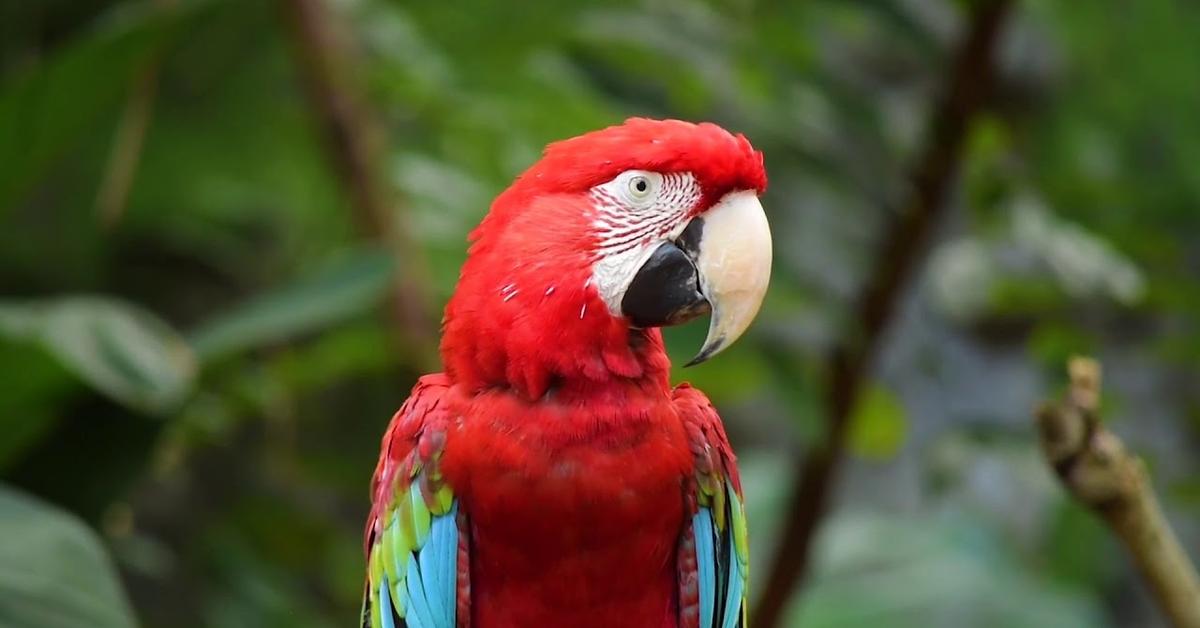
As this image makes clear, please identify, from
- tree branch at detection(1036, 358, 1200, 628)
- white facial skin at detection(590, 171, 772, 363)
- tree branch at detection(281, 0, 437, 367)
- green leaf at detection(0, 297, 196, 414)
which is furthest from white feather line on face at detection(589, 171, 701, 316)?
tree branch at detection(281, 0, 437, 367)

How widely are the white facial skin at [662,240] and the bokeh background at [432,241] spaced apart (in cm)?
50

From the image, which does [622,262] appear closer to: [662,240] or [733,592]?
[662,240]

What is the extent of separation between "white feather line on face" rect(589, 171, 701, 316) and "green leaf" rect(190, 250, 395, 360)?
557 mm

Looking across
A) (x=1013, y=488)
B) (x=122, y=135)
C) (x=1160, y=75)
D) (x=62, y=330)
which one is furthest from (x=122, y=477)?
(x=1013, y=488)

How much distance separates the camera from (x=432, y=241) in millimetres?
1659

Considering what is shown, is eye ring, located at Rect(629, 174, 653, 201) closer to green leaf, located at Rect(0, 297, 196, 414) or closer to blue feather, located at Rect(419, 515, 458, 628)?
blue feather, located at Rect(419, 515, 458, 628)

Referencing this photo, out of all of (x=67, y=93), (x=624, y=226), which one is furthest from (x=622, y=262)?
(x=67, y=93)

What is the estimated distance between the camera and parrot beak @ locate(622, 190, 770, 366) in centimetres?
61

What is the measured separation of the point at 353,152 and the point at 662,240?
3.06 ft

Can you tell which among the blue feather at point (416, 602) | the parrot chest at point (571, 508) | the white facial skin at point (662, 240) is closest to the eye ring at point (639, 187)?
the white facial skin at point (662, 240)

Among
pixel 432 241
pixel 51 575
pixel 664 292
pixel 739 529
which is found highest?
pixel 664 292

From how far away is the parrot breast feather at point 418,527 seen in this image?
0.63 meters

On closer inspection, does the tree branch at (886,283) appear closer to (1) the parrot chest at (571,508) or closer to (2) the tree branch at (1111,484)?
(2) the tree branch at (1111,484)

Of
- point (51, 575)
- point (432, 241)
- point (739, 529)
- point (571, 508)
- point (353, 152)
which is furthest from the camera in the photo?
point (432, 241)
